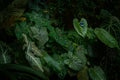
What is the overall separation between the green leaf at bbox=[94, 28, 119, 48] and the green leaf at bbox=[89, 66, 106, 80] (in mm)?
367

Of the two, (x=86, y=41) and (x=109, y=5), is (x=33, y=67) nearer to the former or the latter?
(x=86, y=41)

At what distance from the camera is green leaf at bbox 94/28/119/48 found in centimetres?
342

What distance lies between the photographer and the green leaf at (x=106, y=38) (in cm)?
342

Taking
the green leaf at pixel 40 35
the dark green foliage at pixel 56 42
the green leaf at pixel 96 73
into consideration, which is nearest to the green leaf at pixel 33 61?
the dark green foliage at pixel 56 42

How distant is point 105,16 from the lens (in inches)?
154

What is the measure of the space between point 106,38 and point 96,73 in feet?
1.61

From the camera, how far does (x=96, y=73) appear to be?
3.43m

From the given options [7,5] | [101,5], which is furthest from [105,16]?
[7,5]

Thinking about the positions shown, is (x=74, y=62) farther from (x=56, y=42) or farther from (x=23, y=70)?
(x=23, y=70)

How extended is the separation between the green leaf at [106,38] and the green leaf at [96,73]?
367 millimetres

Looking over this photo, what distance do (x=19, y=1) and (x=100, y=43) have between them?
1311mm

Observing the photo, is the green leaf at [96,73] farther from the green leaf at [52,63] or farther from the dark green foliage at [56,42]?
the green leaf at [52,63]

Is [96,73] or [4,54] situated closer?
[4,54]

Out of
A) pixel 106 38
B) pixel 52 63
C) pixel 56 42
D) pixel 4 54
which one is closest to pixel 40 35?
pixel 56 42
